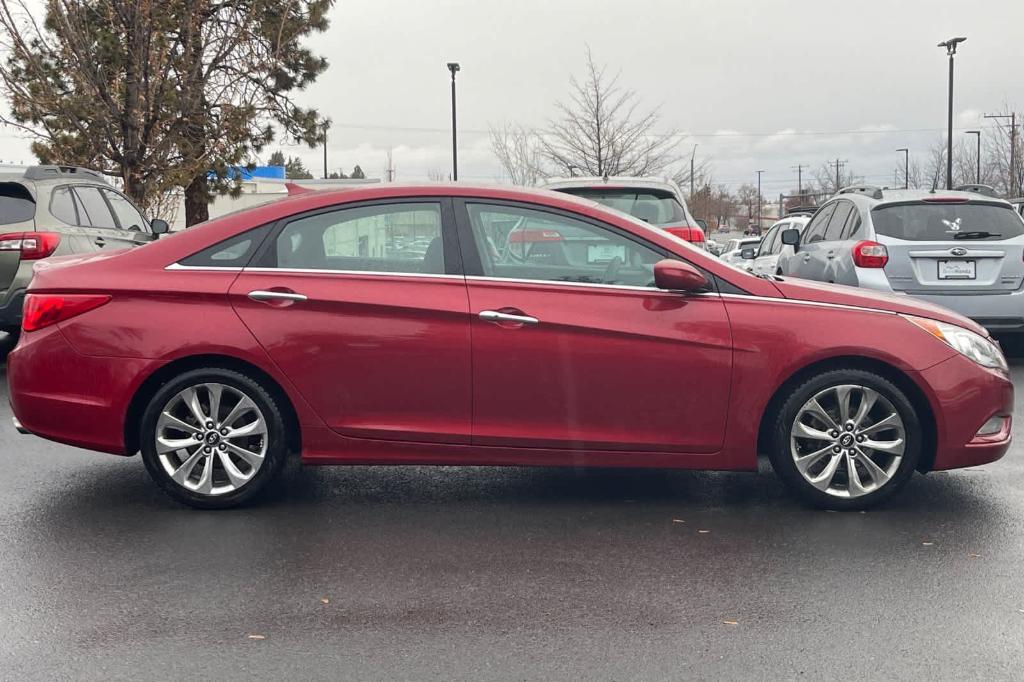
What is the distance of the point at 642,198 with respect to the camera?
35.8 feet

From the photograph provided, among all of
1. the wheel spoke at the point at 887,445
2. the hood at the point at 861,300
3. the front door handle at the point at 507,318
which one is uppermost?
the hood at the point at 861,300

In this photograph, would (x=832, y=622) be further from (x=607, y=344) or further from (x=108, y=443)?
(x=108, y=443)

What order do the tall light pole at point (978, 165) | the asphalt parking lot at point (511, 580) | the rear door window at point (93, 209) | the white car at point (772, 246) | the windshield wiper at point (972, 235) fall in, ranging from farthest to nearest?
the tall light pole at point (978, 165) → the white car at point (772, 246) → the rear door window at point (93, 209) → the windshield wiper at point (972, 235) → the asphalt parking lot at point (511, 580)

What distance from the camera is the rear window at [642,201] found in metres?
10.8

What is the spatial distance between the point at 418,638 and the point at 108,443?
7.90 ft

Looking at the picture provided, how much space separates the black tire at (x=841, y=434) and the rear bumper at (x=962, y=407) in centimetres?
13

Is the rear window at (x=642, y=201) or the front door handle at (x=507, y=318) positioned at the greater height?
the rear window at (x=642, y=201)

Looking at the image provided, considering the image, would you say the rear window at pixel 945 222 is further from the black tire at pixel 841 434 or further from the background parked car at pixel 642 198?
the black tire at pixel 841 434

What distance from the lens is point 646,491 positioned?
5.99 metres

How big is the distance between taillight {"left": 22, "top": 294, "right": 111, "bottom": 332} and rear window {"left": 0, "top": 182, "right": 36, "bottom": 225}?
5.05m

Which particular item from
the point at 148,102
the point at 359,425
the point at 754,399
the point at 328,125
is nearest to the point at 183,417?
the point at 359,425

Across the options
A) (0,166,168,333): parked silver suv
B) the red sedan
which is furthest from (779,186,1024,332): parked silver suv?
(0,166,168,333): parked silver suv

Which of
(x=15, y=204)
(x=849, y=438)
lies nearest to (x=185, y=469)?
(x=849, y=438)

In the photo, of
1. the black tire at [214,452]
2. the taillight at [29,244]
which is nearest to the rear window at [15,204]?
the taillight at [29,244]
